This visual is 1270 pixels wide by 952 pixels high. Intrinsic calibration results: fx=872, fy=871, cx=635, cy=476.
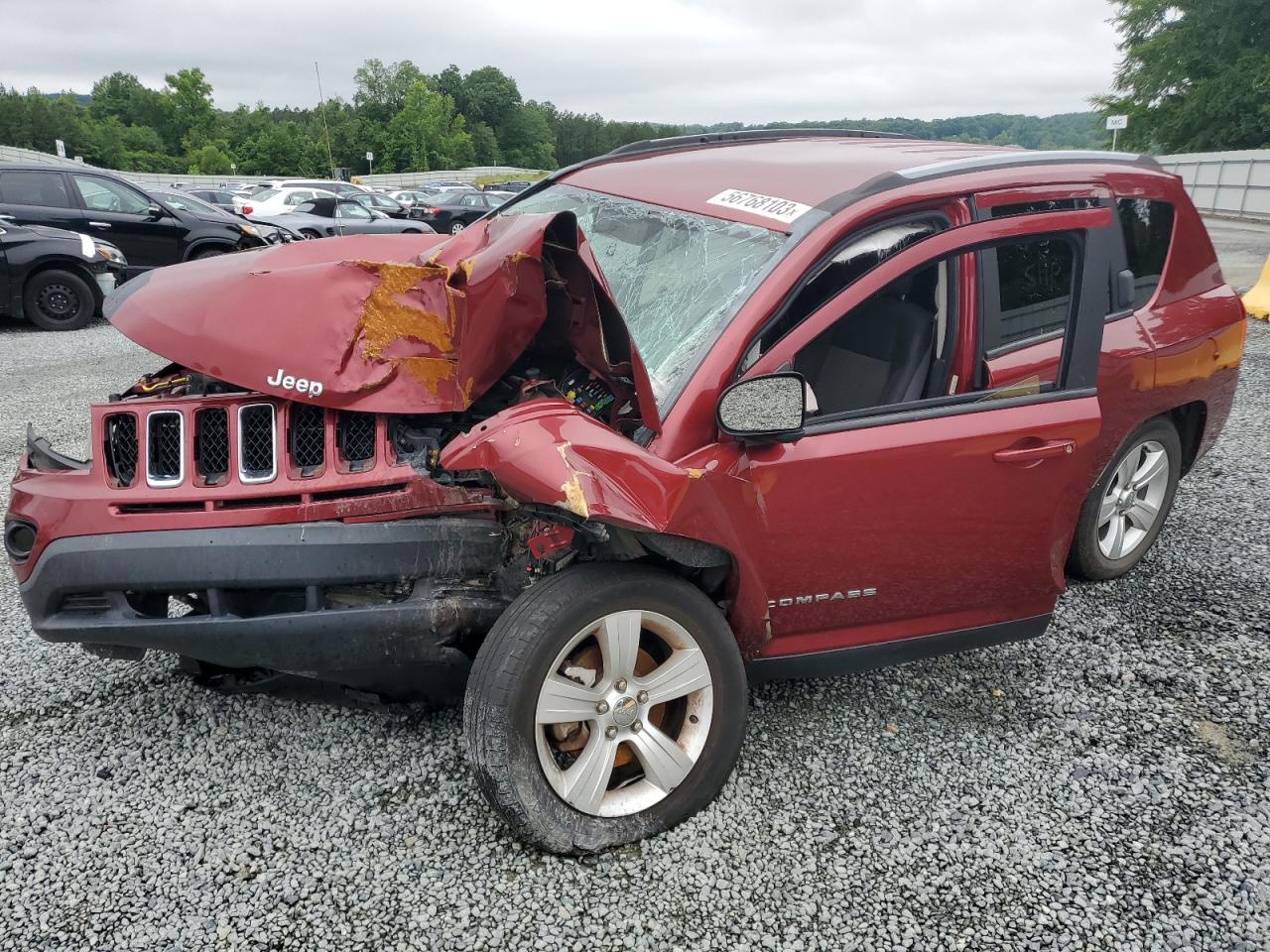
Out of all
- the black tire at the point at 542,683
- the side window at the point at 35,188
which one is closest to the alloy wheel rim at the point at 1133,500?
the black tire at the point at 542,683

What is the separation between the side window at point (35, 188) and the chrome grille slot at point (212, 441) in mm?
10841

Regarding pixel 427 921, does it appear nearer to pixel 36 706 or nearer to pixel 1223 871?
pixel 36 706

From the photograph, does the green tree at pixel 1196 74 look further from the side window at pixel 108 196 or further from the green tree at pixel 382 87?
the green tree at pixel 382 87

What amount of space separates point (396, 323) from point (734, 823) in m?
1.71

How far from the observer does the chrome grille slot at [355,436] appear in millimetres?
2398

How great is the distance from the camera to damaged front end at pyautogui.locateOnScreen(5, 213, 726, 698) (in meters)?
2.25

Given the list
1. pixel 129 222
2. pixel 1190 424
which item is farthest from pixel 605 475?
pixel 129 222

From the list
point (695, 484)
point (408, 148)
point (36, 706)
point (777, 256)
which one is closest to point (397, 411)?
point (695, 484)

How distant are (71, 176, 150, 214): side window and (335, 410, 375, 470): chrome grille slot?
11018 millimetres

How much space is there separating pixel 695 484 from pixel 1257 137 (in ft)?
154

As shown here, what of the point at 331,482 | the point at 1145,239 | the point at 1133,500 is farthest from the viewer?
the point at 1133,500

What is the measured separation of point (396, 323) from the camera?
8.17ft

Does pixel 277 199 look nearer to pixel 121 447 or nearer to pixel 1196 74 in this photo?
pixel 121 447

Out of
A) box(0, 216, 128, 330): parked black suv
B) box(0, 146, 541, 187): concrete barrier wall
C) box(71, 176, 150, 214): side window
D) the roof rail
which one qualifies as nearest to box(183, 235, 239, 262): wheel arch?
box(71, 176, 150, 214): side window
